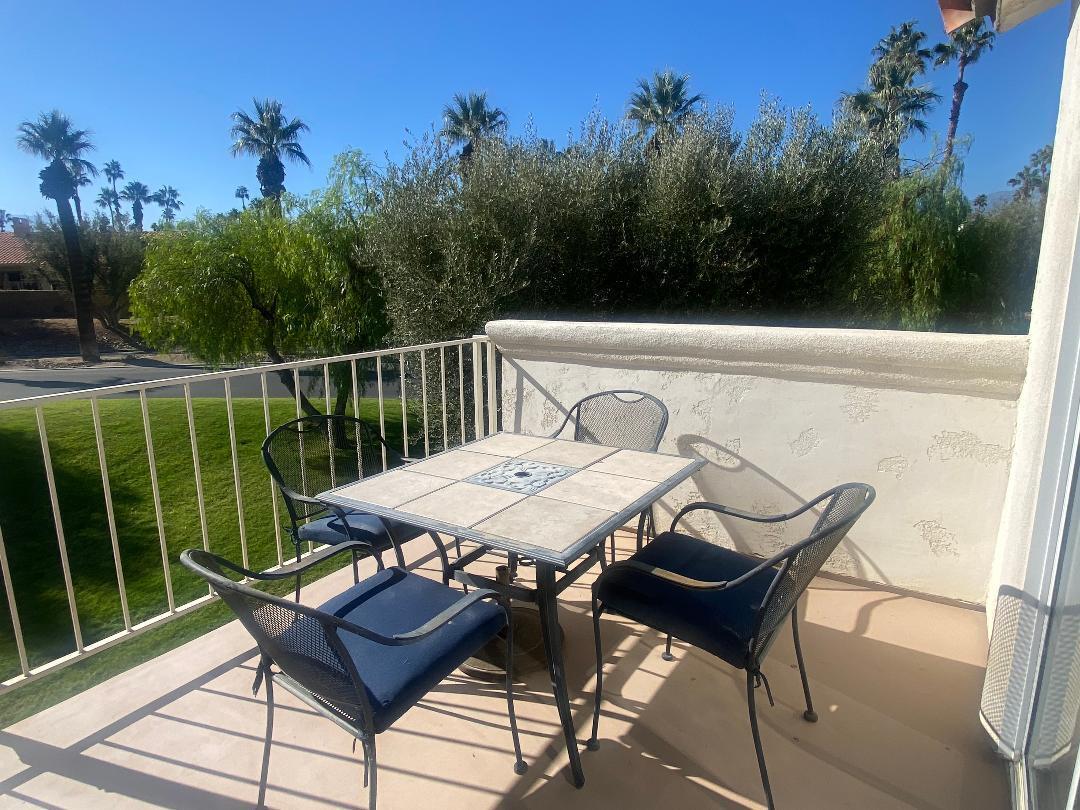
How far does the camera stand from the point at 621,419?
2.85 meters

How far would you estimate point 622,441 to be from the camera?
2.82 m

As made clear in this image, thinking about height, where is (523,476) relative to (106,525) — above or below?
above

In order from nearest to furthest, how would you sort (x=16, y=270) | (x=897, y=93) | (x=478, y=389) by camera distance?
1. (x=478, y=389)
2. (x=897, y=93)
3. (x=16, y=270)

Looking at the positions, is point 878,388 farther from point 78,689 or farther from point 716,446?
point 78,689

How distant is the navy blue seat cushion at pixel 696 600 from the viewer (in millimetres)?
1520

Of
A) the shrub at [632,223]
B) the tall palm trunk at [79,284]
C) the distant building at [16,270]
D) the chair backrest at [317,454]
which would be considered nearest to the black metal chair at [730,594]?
the chair backrest at [317,454]

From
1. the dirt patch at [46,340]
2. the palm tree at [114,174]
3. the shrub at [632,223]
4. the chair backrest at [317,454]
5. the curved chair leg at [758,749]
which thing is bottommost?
the dirt patch at [46,340]

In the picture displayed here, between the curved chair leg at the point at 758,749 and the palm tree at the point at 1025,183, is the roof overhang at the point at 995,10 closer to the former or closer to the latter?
the curved chair leg at the point at 758,749

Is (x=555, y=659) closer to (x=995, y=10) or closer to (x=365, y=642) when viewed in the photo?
(x=365, y=642)

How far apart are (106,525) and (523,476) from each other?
269 inches

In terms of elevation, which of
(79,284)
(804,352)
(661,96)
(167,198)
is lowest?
(804,352)

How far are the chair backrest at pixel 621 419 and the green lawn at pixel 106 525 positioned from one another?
2.57 m

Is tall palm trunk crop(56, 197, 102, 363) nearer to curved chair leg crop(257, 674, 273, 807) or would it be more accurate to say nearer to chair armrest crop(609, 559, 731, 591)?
curved chair leg crop(257, 674, 273, 807)

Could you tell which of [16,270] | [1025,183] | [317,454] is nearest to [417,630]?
[317,454]
